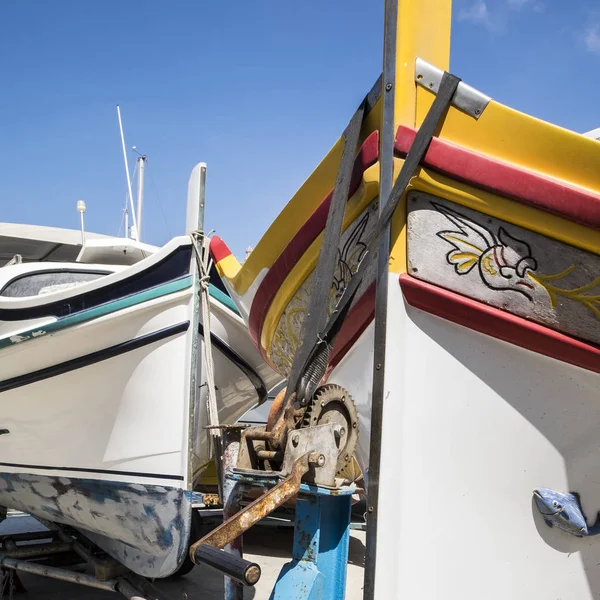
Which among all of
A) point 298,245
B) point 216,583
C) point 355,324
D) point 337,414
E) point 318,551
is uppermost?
point 298,245

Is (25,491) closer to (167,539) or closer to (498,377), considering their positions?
(167,539)

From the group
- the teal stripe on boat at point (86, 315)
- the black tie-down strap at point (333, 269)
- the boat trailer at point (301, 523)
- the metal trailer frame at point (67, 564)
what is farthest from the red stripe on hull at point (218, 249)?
the metal trailer frame at point (67, 564)

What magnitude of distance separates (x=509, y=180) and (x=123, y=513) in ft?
10.1

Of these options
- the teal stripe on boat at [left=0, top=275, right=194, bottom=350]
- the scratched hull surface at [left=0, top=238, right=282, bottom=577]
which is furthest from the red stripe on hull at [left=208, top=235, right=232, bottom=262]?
the teal stripe on boat at [left=0, top=275, right=194, bottom=350]

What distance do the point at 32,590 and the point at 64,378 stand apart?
1777 millimetres

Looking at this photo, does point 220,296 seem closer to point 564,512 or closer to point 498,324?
point 498,324

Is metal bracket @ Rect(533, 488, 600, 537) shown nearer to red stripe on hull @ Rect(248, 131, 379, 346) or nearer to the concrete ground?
red stripe on hull @ Rect(248, 131, 379, 346)

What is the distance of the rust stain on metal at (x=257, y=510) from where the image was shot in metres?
1.57

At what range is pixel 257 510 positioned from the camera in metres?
1.63

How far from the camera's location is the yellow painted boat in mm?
1692

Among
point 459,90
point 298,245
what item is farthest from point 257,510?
point 459,90

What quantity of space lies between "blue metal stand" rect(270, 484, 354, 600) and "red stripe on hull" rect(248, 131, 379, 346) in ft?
3.14

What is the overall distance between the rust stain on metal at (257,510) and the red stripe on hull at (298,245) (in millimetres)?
909

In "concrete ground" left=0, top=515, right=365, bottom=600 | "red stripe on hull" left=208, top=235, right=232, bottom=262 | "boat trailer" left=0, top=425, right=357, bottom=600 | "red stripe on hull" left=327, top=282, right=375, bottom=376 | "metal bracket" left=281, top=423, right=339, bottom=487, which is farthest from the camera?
"concrete ground" left=0, top=515, right=365, bottom=600
